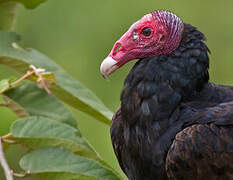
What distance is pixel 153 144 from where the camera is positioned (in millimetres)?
2525

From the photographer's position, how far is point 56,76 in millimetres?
2371

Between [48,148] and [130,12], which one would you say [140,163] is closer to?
[48,148]

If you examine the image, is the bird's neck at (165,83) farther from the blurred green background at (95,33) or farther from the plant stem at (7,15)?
the blurred green background at (95,33)

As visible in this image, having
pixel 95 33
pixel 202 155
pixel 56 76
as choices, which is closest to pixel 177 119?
pixel 202 155

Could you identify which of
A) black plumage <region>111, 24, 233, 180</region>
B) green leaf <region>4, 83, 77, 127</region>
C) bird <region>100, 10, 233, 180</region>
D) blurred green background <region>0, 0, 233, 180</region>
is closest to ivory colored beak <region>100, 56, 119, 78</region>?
bird <region>100, 10, 233, 180</region>

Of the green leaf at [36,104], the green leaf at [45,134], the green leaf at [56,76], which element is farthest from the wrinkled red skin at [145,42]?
the green leaf at [45,134]

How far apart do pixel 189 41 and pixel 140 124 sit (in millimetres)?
395

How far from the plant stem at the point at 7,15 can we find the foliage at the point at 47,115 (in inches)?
1.0

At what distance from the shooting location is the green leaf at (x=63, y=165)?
1972 mm

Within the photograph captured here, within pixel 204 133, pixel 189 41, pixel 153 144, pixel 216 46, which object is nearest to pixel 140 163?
pixel 153 144

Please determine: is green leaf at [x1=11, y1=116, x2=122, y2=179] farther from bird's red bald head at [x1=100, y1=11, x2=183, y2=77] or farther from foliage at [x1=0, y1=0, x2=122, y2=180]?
bird's red bald head at [x1=100, y1=11, x2=183, y2=77]

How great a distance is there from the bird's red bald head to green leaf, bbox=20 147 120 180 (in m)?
0.64

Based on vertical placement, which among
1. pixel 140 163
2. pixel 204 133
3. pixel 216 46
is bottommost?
pixel 216 46

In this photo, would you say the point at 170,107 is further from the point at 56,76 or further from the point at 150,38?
the point at 56,76
